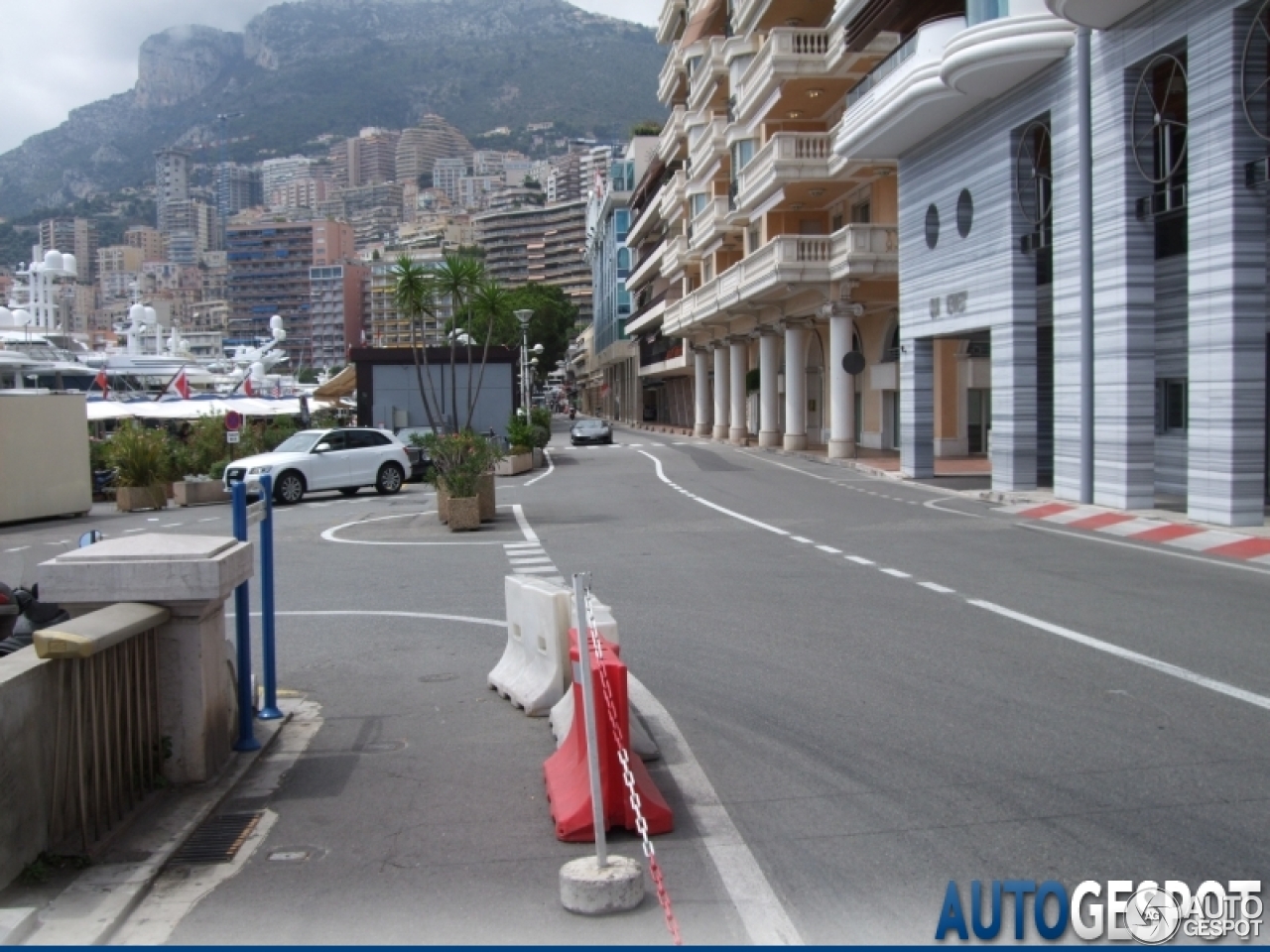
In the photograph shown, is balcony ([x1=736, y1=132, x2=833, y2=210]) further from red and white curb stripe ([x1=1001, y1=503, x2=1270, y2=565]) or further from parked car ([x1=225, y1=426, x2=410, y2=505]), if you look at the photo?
red and white curb stripe ([x1=1001, y1=503, x2=1270, y2=565])

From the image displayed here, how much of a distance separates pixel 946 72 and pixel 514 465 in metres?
17.7

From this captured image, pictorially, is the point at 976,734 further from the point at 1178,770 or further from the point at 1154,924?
the point at 1154,924

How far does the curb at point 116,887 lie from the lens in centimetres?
446

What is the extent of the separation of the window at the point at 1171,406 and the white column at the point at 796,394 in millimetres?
24062

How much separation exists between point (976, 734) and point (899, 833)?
68.0 inches

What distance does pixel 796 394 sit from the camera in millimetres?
46281

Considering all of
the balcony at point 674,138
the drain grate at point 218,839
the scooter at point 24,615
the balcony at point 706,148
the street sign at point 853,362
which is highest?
the balcony at point 674,138

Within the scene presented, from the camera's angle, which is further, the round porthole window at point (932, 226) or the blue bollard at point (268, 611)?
the round porthole window at point (932, 226)

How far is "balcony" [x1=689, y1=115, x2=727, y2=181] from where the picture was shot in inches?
2140

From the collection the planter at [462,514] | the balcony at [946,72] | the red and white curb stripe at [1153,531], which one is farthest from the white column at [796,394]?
the planter at [462,514]

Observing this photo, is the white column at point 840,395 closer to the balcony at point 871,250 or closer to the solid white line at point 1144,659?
the balcony at point 871,250

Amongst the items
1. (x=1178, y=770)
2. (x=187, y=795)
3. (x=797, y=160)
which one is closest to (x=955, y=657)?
(x=1178, y=770)

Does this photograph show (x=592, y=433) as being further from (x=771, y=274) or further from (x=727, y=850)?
(x=727, y=850)

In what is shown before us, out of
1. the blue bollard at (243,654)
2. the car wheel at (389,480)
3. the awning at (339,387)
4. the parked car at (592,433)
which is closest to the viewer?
the blue bollard at (243,654)
